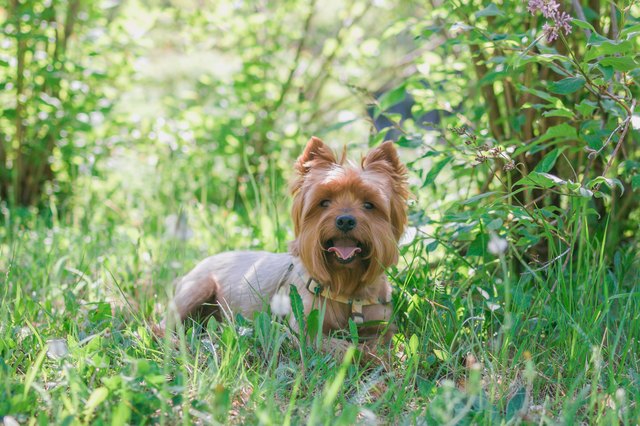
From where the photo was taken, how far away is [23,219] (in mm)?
5766

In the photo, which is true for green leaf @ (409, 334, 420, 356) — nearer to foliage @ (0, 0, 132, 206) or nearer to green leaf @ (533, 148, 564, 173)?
green leaf @ (533, 148, 564, 173)

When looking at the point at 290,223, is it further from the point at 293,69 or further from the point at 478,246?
the point at 293,69

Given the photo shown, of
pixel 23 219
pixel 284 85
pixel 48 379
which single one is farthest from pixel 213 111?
pixel 48 379

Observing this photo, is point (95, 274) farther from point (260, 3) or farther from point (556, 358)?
point (260, 3)

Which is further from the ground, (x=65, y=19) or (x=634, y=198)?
(x=65, y=19)

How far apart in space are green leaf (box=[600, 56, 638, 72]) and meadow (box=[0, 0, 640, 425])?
0.8 inches

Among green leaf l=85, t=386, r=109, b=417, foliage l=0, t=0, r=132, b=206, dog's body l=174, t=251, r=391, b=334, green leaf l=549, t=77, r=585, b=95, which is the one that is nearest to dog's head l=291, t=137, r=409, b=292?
dog's body l=174, t=251, r=391, b=334

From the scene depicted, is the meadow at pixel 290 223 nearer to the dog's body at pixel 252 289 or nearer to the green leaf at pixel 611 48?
the green leaf at pixel 611 48

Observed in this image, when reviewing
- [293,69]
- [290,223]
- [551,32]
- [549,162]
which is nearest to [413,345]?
[549,162]

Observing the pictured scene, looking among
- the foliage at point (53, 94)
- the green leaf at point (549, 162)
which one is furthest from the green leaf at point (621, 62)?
the foliage at point (53, 94)

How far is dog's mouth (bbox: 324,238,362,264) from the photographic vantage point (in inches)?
132

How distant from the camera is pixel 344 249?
3.37m

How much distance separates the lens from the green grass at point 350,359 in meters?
2.38

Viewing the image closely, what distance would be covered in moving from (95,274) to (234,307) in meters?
1.02
